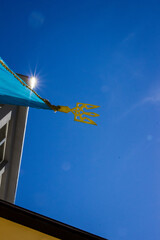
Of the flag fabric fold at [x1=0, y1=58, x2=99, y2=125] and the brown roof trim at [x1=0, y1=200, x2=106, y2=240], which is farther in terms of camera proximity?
the flag fabric fold at [x1=0, y1=58, x2=99, y2=125]

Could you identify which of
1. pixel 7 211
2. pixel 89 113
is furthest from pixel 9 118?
pixel 7 211

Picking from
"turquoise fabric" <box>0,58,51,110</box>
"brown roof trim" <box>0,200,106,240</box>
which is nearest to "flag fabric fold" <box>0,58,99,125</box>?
"turquoise fabric" <box>0,58,51,110</box>

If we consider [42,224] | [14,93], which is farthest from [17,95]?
[42,224]

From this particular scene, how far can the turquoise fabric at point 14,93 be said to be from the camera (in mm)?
3207

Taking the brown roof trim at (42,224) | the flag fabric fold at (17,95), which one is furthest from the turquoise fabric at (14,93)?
the brown roof trim at (42,224)

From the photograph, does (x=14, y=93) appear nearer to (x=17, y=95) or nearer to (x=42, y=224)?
(x=17, y=95)

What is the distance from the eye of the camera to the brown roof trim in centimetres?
213

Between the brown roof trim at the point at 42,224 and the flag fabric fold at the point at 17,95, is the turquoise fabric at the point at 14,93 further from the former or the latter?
the brown roof trim at the point at 42,224

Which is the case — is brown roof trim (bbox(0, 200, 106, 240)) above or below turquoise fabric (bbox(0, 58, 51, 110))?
below

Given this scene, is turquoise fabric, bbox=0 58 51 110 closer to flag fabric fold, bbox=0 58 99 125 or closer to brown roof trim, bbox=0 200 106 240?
flag fabric fold, bbox=0 58 99 125

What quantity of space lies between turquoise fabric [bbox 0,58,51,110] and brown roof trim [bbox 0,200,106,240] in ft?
5.89

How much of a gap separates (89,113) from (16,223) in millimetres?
2620

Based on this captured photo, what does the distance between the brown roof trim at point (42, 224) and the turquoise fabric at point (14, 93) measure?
1796 millimetres

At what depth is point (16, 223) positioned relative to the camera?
2.22 metres
